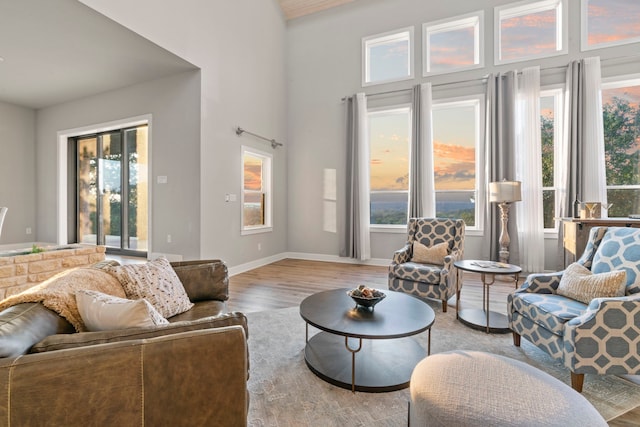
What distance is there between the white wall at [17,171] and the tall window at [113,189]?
993mm

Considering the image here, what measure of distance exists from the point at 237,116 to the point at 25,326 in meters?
4.43

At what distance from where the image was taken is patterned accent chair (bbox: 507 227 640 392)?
5.53 feet

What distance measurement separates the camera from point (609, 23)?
4418 mm

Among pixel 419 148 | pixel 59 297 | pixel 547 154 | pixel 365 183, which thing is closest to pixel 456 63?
pixel 419 148

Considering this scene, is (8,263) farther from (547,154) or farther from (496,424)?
(547,154)

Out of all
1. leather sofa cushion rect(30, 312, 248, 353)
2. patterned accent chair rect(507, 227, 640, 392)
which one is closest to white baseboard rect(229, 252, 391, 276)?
patterned accent chair rect(507, 227, 640, 392)

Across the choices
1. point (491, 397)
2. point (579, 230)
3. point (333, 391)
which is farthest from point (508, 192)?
point (491, 397)

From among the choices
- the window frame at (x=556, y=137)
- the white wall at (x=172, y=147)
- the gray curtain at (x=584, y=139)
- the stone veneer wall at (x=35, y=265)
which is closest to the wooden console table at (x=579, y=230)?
the gray curtain at (x=584, y=139)

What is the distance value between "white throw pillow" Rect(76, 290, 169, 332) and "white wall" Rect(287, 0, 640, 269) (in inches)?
189

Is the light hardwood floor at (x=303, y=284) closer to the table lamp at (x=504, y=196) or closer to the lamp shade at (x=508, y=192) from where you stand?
the table lamp at (x=504, y=196)

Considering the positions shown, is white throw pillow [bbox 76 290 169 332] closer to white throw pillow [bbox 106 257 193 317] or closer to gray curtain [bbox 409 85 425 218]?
white throw pillow [bbox 106 257 193 317]

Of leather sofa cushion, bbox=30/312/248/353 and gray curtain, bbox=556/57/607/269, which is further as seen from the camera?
gray curtain, bbox=556/57/607/269

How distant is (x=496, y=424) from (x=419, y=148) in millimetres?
4750

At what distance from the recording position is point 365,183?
18.5ft
